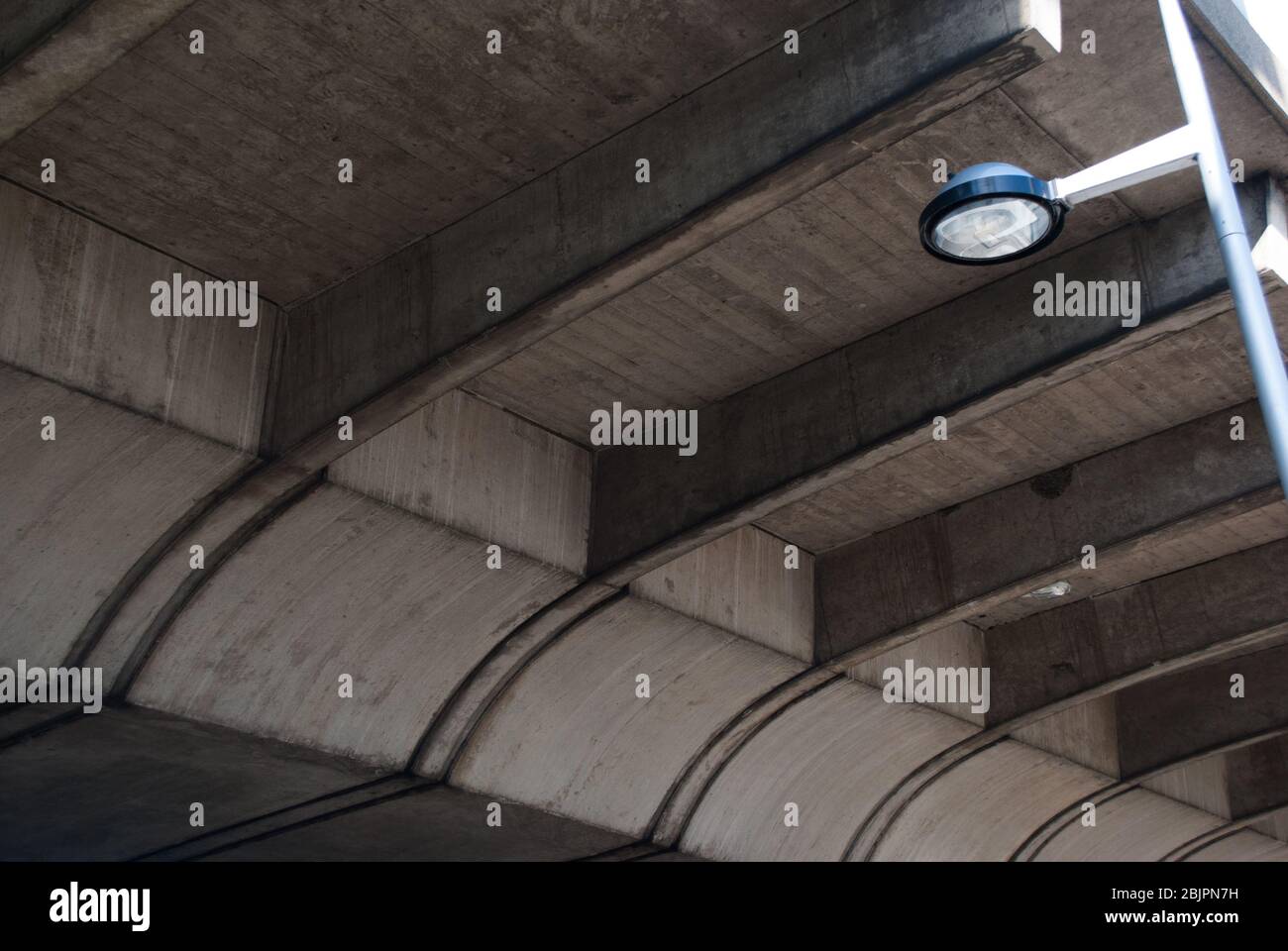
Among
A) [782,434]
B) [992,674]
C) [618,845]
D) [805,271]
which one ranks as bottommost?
[618,845]

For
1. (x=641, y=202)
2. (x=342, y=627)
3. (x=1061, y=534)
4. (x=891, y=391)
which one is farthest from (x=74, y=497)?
(x=1061, y=534)

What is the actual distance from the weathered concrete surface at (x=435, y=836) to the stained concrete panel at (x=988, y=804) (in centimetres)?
596

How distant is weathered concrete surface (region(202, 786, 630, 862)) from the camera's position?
51.8 feet

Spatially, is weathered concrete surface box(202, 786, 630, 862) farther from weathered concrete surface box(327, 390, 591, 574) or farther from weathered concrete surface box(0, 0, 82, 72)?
weathered concrete surface box(0, 0, 82, 72)

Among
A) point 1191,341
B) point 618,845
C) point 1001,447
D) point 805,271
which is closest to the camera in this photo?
point 805,271

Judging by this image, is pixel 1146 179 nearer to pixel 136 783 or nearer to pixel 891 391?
pixel 891 391

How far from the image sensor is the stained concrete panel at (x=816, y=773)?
59.4 feet

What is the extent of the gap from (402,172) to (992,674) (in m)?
12.4

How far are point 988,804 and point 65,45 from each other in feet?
60.7

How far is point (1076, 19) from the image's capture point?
9.74m

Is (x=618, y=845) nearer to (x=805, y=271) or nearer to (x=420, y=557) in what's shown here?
(x=420, y=557)

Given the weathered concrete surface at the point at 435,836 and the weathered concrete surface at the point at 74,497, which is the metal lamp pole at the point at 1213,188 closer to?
the weathered concrete surface at the point at 74,497

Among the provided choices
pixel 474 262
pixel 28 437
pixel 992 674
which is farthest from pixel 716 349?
pixel 992 674

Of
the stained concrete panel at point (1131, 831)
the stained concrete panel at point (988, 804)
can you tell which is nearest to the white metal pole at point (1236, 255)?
the stained concrete panel at point (988, 804)
